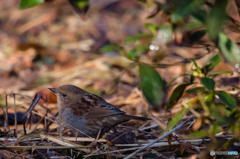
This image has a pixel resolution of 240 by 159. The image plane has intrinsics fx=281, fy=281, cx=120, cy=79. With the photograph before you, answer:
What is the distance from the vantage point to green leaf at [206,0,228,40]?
1519 mm

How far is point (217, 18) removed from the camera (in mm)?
1534

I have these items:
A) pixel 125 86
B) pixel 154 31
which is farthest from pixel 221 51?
pixel 125 86

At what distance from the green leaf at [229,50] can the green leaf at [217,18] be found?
1.80 ft

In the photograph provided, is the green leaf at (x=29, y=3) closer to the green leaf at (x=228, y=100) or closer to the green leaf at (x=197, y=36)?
the green leaf at (x=197, y=36)

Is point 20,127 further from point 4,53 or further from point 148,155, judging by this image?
point 4,53

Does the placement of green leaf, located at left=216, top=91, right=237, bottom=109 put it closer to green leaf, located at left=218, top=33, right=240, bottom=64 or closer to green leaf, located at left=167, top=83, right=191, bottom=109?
green leaf, located at left=167, top=83, right=191, bottom=109

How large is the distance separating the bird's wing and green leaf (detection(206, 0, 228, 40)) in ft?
6.38

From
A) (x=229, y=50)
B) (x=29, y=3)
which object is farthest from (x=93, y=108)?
(x=229, y=50)

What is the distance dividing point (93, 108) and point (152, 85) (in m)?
1.36

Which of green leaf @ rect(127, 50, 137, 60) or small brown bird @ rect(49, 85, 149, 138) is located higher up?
green leaf @ rect(127, 50, 137, 60)

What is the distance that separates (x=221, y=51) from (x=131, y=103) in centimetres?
286

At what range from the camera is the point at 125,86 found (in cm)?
575

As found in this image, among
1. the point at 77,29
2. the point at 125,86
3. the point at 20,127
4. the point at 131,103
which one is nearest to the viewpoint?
the point at 20,127

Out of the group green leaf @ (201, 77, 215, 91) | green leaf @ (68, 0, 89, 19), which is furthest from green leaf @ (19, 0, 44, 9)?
green leaf @ (201, 77, 215, 91)
